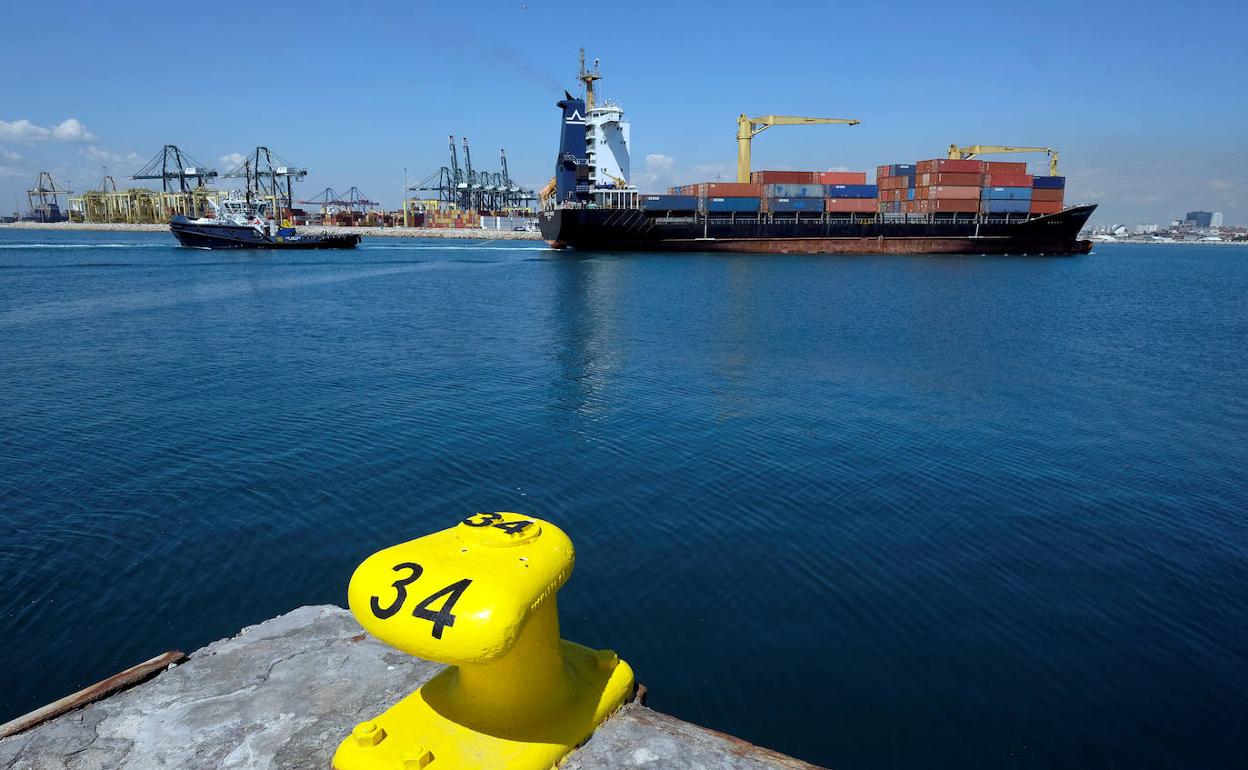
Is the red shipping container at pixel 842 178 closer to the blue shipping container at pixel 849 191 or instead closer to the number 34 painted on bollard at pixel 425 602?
the blue shipping container at pixel 849 191

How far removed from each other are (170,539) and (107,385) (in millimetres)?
13653

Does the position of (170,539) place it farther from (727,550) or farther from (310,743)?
(727,550)

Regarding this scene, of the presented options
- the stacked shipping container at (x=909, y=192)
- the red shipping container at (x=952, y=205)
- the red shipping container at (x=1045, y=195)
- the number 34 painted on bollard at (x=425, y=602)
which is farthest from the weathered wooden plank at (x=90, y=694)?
the red shipping container at (x=1045, y=195)

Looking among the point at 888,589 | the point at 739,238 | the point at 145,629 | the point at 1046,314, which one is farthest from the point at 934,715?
the point at 739,238

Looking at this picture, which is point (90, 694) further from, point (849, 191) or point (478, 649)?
point (849, 191)

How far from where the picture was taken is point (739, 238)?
289 ft

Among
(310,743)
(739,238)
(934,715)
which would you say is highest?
(739,238)

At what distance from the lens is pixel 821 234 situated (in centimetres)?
9044

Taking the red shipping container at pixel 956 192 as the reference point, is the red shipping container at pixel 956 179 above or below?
above

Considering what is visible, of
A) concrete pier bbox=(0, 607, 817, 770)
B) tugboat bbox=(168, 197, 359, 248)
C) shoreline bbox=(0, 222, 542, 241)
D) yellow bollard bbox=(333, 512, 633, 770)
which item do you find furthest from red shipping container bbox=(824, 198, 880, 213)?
yellow bollard bbox=(333, 512, 633, 770)

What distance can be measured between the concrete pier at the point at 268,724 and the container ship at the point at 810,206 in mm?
82936

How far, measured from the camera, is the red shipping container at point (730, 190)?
88.8 metres

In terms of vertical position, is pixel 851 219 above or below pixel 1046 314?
above

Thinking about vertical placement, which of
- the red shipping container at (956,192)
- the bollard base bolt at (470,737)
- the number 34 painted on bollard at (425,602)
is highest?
the red shipping container at (956,192)
